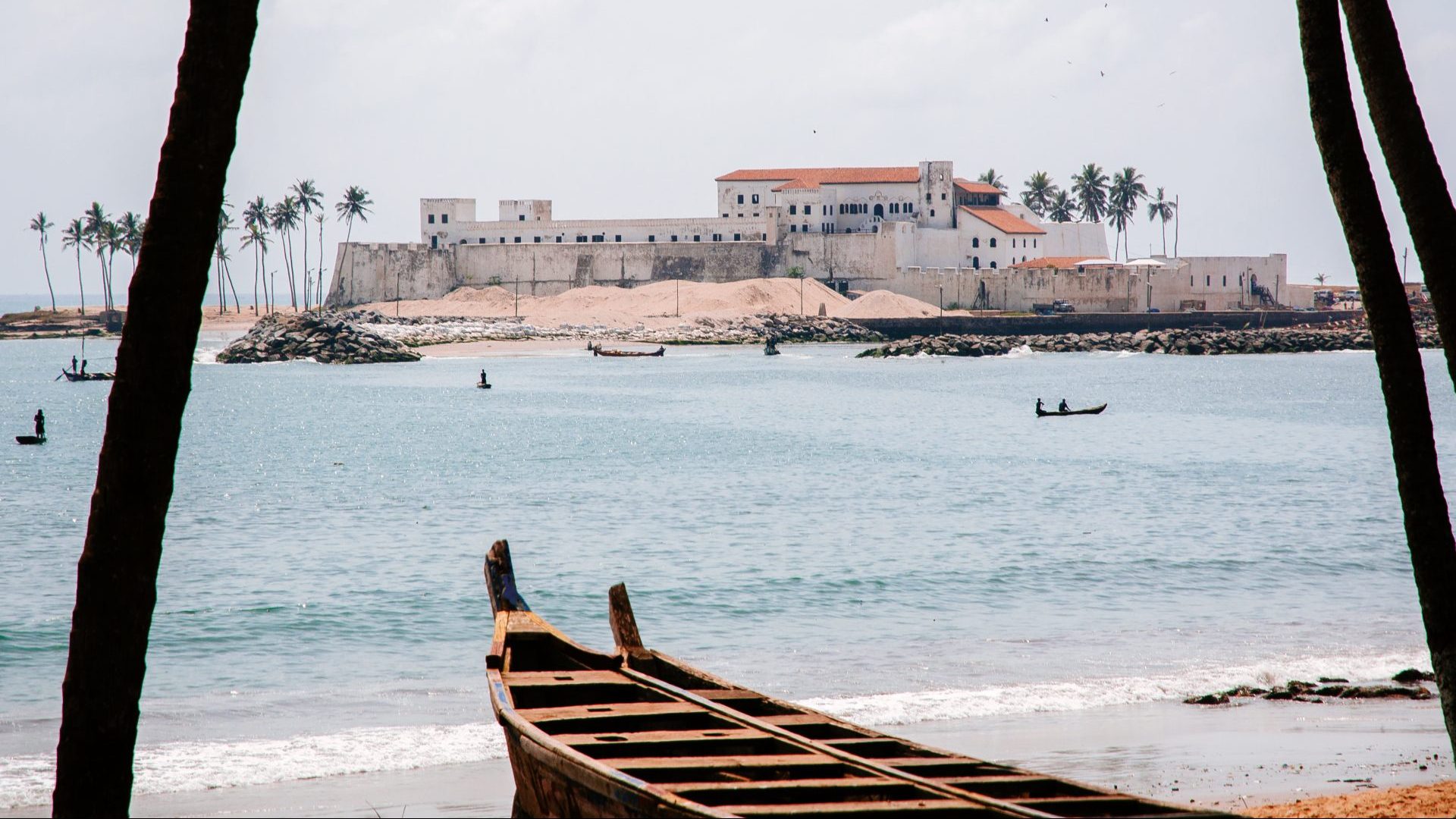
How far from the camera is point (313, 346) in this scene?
79812mm

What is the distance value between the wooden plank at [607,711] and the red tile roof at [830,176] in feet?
302

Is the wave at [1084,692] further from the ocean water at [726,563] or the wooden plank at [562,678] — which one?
the wooden plank at [562,678]

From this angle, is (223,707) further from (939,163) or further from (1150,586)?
(939,163)

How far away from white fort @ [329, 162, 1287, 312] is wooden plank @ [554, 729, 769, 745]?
289 feet

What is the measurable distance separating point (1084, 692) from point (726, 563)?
836 centimetres

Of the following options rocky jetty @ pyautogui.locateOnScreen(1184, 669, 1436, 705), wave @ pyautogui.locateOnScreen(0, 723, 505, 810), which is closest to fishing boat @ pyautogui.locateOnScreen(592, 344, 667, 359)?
rocky jetty @ pyautogui.locateOnScreen(1184, 669, 1436, 705)

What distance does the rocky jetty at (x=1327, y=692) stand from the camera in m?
10.7

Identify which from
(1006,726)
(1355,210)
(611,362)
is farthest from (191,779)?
(611,362)

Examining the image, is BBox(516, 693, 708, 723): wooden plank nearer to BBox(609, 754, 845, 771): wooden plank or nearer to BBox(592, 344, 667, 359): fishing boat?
BBox(609, 754, 845, 771): wooden plank

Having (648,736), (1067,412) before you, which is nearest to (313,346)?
(1067,412)

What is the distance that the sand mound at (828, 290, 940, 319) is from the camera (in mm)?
93750

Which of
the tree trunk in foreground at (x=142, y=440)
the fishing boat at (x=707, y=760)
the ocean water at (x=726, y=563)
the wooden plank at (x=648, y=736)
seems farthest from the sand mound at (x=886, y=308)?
the tree trunk in foreground at (x=142, y=440)

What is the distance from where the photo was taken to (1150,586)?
56.5 ft

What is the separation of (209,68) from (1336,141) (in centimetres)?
426
